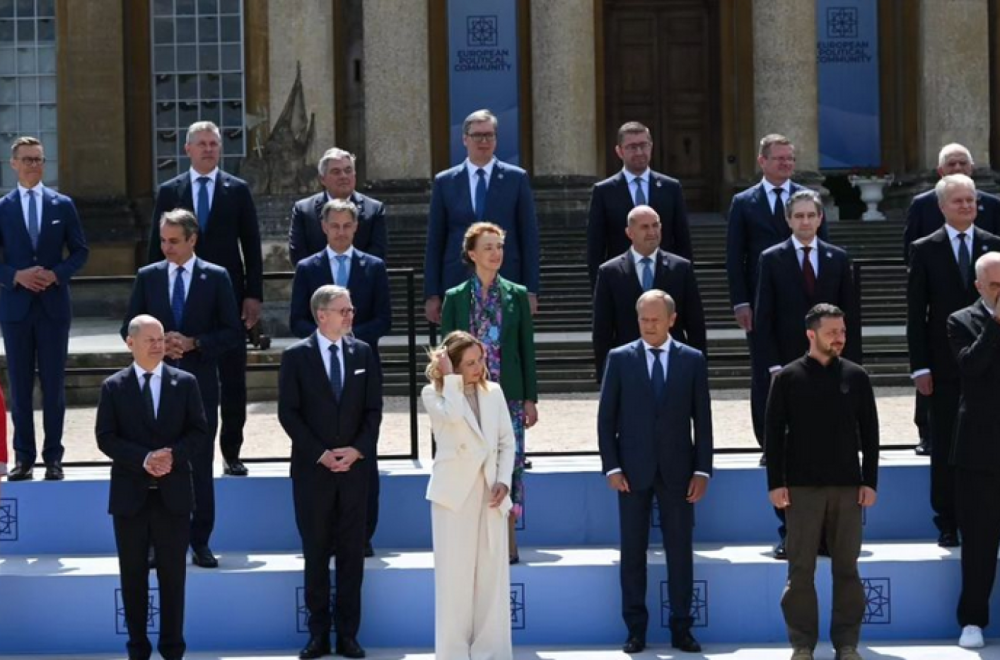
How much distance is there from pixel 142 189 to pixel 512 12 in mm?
5916

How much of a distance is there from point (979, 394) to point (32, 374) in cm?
528

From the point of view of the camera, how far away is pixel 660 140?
1044 inches

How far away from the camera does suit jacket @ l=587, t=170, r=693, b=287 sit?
11.2 metres

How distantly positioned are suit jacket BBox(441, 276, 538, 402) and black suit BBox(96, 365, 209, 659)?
4.82 ft

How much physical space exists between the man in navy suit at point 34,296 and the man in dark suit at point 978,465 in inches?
194

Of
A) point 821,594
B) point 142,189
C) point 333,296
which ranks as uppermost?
point 142,189

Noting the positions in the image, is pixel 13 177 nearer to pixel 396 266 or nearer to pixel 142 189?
pixel 142 189

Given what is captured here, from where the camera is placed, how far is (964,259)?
10.6 m

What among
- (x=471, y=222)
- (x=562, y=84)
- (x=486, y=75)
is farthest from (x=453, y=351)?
(x=486, y=75)

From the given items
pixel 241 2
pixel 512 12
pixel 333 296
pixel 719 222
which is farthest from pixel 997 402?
pixel 241 2

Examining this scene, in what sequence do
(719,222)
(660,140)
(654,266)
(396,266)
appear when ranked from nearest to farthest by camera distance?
1. (654,266)
2. (396,266)
3. (719,222)
4. (660,140)

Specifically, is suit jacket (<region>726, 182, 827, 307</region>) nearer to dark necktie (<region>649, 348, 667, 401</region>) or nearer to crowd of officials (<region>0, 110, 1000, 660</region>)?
crowd of officials (<region>0, 110, 1000, 660</region>)

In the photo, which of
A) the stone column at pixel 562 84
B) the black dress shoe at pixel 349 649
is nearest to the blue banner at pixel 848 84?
the stone column at pixel 562 84

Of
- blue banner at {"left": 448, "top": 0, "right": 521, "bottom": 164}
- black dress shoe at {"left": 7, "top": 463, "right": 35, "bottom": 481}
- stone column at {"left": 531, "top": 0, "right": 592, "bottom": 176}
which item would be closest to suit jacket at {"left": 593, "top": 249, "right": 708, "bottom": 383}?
black dress shoe at {"left": 7, "top": 463, "right": 35, "bottom": 481}
